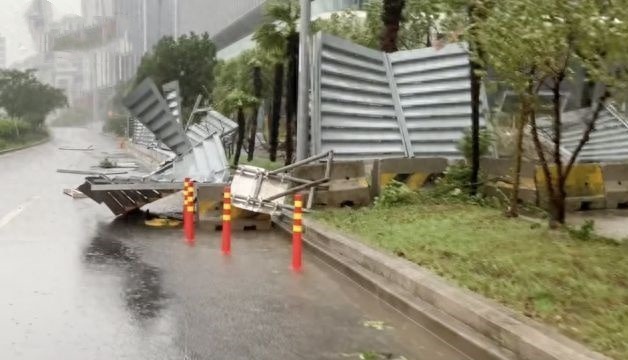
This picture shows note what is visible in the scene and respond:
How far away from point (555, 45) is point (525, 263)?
2.91 metres

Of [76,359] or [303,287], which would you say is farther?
[303,287]

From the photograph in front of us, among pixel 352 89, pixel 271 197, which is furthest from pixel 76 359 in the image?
pixel 352 89

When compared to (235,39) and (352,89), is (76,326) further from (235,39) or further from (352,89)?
(235,39)

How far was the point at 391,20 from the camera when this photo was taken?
18.6m

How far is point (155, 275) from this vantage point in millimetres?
9758

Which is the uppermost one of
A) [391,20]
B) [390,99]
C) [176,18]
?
[176,18]

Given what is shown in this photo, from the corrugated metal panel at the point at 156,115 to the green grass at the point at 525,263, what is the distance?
6514 mm

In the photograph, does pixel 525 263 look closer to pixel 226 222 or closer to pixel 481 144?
pixel 226 222

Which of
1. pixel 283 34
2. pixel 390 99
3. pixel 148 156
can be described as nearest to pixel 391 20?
pixel 390 99

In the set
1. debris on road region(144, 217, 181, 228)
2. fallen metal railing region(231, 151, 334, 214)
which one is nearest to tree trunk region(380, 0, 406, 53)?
fallen metal railing region(231, 151, 334, 214)

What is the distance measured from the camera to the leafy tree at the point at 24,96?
87312 millimetres

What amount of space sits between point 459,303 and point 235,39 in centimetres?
8704

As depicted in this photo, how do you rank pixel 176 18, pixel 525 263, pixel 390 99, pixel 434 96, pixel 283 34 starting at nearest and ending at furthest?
pixel 525 263 → pixel 434 96 → pixel 390 99 → pixel 283 34 → pixel 176 18

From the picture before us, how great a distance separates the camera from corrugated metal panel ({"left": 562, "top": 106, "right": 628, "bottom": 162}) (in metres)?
20.4
